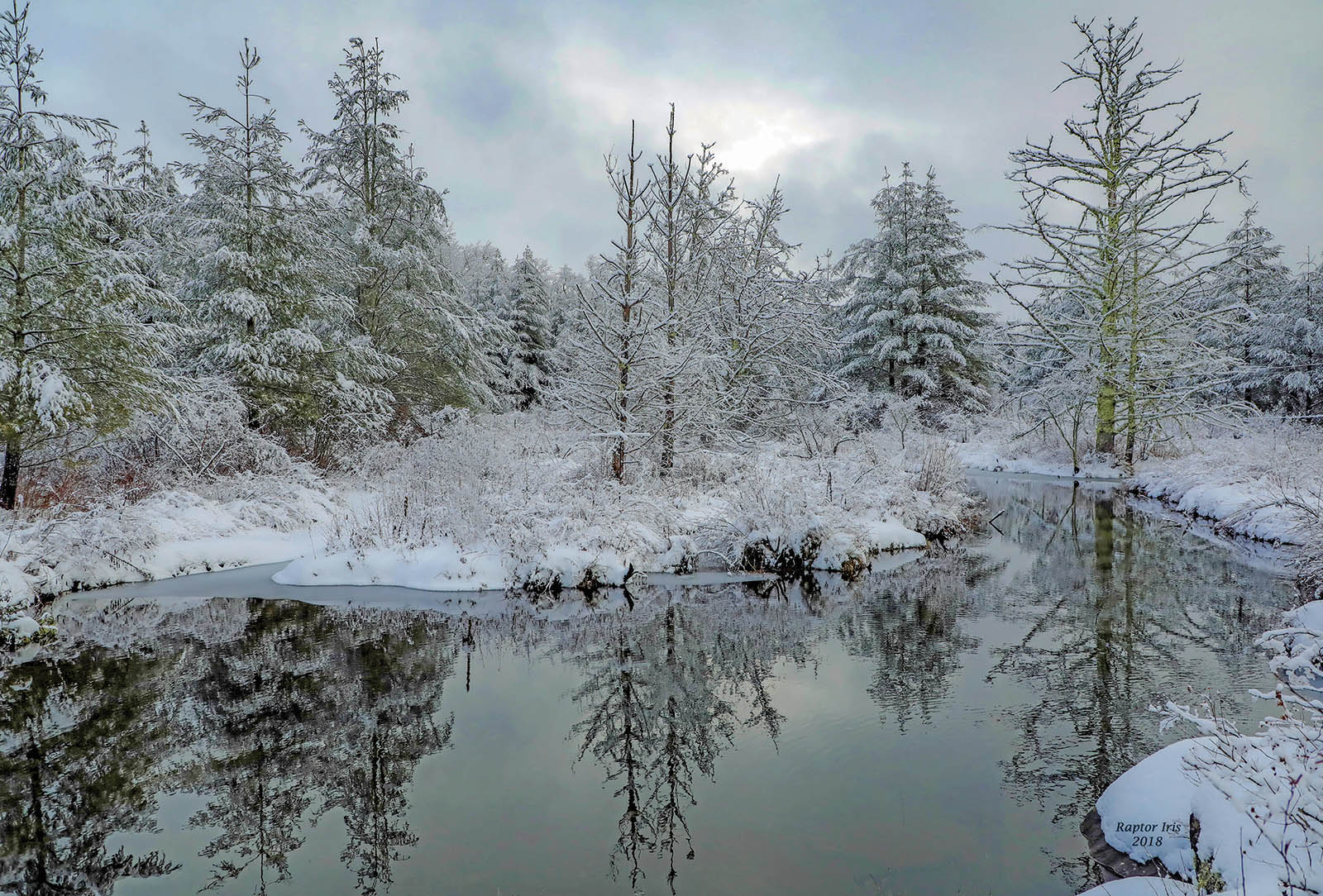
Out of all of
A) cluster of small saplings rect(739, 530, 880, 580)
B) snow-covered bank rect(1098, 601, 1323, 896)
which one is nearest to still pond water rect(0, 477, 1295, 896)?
snow-covered bank rect(1098, 601, 1323, 896)

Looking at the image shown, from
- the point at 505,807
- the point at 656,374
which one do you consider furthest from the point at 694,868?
the point at 656,374

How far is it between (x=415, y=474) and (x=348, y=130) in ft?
38.4

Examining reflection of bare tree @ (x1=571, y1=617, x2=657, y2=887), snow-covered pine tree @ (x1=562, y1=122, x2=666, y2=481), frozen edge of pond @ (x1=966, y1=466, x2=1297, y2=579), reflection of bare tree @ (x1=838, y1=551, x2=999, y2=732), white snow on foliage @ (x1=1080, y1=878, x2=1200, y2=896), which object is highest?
snow-covered pine tree @ (x1=562, y1=122, x2=666, y2=481)

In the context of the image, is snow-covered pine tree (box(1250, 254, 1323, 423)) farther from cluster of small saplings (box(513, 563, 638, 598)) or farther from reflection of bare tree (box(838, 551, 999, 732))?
cluster of small saplings (box(513, 563, 638, 598))

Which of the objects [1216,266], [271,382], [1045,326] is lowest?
[271,382]

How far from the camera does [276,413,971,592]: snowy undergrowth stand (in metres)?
10.5

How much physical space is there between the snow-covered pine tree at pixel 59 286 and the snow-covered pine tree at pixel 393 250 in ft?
24.8

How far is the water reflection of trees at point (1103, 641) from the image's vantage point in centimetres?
489

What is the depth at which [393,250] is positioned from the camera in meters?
19.5

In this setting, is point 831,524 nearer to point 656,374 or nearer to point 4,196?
point 656,374

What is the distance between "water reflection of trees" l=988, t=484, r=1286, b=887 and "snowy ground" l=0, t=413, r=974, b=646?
2697 mm

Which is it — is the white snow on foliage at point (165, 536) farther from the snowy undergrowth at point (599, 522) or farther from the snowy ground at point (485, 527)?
the snowy undergrowth at point (599, 522)

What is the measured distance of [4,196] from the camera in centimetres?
1135

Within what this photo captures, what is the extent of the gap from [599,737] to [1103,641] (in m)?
5.47
